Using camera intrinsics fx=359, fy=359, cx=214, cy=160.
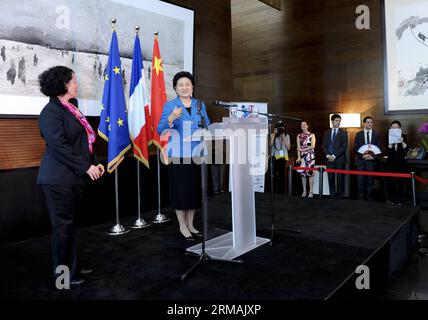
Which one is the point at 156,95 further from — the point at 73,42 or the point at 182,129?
the point at 182,129

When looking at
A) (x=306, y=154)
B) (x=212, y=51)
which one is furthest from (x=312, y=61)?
(x=212, y=51)

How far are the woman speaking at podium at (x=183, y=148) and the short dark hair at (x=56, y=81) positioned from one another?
0.87 metres

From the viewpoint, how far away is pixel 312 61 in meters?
7.53

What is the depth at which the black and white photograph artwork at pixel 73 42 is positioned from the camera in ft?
11.1

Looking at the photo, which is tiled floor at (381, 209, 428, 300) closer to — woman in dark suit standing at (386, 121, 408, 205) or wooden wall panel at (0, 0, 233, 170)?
woman in dark suit standing at (386, 121, 408, 205)

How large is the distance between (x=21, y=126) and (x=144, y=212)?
5.94ft

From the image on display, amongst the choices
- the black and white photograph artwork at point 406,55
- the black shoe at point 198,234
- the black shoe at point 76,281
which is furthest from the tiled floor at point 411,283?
the black and white photograph artwork at point 406,55

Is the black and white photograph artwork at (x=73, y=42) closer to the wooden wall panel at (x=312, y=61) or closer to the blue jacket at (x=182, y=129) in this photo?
the blue jacket at (x=182, y=129)

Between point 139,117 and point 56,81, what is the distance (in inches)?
64.8

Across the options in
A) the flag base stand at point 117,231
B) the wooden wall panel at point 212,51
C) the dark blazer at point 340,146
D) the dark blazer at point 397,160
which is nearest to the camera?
the flag base stand at point 117,231

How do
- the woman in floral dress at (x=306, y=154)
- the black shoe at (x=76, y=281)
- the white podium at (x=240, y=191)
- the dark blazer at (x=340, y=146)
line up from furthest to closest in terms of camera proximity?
the woman in floral dress at (x=306, y=154), the dark blazer at (x=340, y=146), the white podium at (x=240, y=191), the black shoe at (x=76, y=281)

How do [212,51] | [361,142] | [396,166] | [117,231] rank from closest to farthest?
[117,231] < [212,51] < [396,166] < [361,142]
